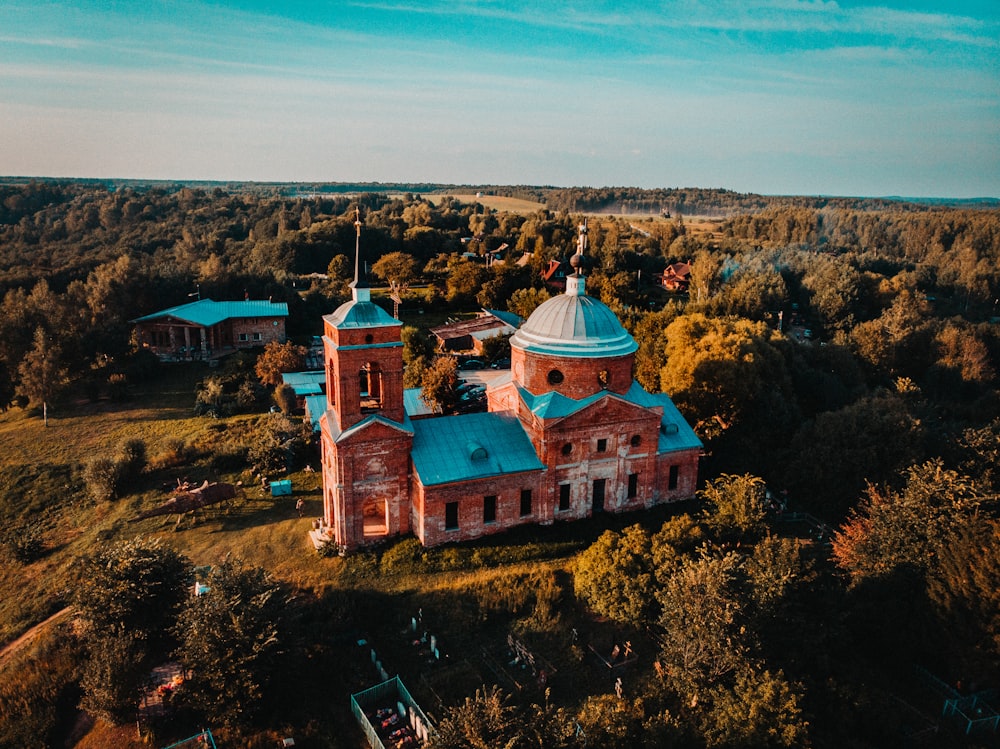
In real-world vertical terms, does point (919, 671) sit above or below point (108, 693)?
below

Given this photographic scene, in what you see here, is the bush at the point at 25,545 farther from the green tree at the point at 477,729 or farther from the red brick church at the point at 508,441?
the green tree at the point at 477,729

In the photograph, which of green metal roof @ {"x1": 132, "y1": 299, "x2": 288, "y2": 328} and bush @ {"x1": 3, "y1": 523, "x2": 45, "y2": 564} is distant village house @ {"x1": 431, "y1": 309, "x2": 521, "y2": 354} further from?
bush @ {"x1": 3, "y1": 523, "x2": 45, "y2": 564}

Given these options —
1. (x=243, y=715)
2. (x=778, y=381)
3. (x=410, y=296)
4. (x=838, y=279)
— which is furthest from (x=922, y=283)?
(x=243, y=715)

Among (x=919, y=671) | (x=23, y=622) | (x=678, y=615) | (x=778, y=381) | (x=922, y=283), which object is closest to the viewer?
(x=678, y=615)

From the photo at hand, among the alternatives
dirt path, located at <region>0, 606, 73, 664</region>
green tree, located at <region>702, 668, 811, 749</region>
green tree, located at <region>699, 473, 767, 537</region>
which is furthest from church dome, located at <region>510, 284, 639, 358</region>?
dirt path, located at <region>0, 606, 73, 664</region>

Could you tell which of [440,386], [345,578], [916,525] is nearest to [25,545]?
[345,578]

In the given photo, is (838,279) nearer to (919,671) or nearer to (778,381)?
(778,381)
